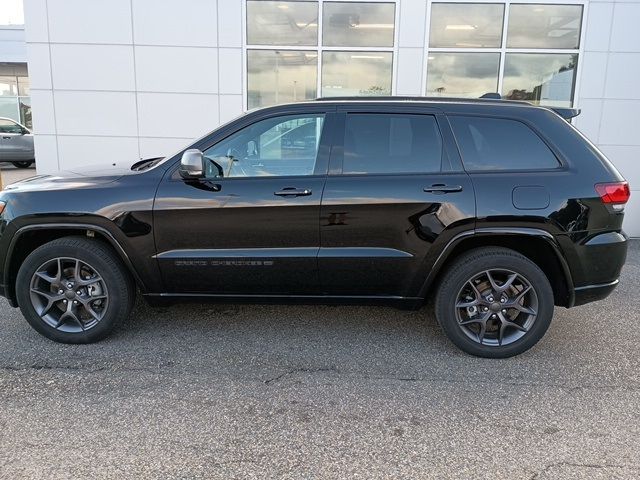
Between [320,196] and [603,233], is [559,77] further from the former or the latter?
[320,196]

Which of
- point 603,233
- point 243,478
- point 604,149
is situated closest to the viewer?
point 243,478

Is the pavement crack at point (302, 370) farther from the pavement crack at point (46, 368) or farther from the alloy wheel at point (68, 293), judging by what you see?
the alloy wheel at point (68, 293)

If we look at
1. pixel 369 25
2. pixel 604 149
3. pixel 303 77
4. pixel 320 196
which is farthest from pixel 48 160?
pixel 604 149

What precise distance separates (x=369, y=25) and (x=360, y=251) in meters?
5.48

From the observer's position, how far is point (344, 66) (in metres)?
8.10

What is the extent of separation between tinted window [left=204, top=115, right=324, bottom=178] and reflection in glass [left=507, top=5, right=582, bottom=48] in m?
5.59

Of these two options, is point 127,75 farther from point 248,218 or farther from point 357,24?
point 248,218

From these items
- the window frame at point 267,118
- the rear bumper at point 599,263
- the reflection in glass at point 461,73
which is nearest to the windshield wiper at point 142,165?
the window frame at point 267,118

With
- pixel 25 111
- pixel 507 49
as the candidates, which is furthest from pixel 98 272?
pixel 25 111

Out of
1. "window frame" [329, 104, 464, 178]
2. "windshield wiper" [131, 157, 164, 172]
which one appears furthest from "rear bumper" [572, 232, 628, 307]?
"windshield wiper" [131, 157, 164, 172]

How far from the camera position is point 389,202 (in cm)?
352

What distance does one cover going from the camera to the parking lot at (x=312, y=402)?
2535mm

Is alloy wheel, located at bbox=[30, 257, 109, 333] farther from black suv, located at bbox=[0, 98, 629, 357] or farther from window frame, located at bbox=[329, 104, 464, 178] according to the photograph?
window frame, located at bbox=[329, 104, 464, 178]

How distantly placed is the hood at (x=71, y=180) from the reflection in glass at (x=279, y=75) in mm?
4469
